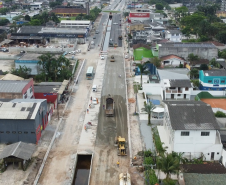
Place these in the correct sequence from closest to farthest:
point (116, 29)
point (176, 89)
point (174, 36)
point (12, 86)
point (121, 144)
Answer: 1. point (121, 144)
2. point (12, 86)
3. point (176, 89)
4. point (174, 36)
5. point (116, 29)

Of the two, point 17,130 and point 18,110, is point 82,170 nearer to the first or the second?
point 17,130

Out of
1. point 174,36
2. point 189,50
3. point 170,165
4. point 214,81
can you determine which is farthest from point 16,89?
point 174,36

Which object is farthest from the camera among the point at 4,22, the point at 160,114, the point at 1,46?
the point at 4,22

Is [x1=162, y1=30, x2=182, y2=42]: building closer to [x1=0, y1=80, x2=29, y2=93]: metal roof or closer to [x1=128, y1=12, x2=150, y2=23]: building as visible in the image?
[x1=128, y1=12, x2=150, y2=23]: building

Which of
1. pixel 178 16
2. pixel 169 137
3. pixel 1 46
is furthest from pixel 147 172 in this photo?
pixel 178 16

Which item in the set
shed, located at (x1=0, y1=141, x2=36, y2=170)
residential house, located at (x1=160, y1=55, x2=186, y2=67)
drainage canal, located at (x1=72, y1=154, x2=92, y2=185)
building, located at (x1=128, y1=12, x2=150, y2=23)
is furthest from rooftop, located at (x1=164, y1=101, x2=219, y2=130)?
building, located at (x1=128, y1=12, x2=150, y2=23)

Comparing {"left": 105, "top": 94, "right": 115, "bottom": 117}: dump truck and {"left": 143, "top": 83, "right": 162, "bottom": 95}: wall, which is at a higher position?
{"left": 143, "top": 83, "right": 162, "bottom": 95}: wall

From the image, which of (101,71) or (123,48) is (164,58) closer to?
(101,71)
